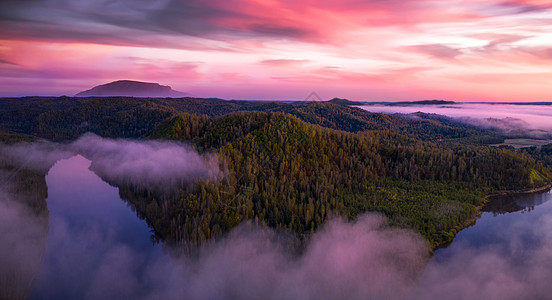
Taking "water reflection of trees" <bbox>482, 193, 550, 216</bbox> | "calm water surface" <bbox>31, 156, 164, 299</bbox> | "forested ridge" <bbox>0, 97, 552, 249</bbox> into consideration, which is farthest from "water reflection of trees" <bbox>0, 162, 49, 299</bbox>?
"water reflection of trees" <bbox>482, 193, 550, 216</bbox>

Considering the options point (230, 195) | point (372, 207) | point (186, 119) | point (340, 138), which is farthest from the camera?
point (186, 119)

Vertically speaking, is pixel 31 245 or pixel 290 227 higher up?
pixel 290 227

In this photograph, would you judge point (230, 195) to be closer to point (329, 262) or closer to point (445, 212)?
point (329, 262)

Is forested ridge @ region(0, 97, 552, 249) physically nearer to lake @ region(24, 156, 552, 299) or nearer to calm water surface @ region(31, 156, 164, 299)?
lake @ region(24, 156, 552, 299)

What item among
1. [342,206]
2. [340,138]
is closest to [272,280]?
[342,206]

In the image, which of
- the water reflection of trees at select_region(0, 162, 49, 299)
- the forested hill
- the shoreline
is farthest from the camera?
the forested hill

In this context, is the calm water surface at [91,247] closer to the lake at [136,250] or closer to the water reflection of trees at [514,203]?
the lake at [136,250]

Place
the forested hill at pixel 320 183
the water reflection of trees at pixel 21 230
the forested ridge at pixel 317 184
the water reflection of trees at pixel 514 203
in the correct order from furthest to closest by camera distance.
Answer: the water reflection of trees at pixel 514 203 < the forested hill at pixel 320 183 < the forested ridge at pixel 317 184 < the water reflection of trees at pixel 21 230

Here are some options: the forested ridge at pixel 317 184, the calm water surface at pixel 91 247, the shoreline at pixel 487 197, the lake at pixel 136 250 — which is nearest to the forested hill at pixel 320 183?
the forested ridge at pixel 317 184

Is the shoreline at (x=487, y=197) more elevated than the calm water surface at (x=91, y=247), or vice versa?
the shoreline at (x=487, y=197)
